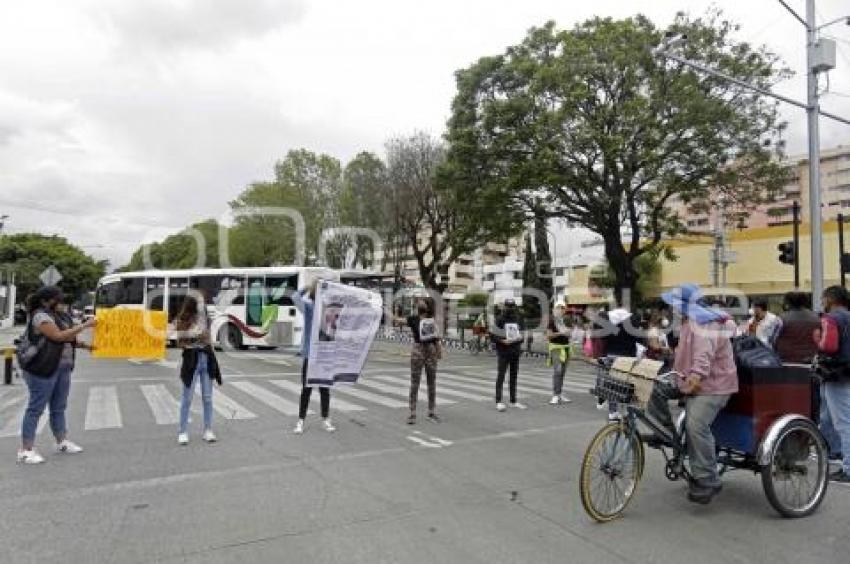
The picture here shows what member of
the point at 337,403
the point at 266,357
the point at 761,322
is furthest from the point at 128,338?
the point at 761,322

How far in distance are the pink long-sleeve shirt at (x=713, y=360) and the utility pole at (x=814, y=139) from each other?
11.5m

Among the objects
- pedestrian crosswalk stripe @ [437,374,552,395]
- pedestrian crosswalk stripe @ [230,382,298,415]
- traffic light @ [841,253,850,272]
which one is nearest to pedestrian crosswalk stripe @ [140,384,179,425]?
pedestrian crosswalk stripe @ [230,382,298,415]

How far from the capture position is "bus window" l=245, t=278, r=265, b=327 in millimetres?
24875

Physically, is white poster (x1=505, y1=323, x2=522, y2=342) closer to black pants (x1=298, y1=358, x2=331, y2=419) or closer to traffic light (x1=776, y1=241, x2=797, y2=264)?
black pants (x1=298, y1=358, x2=331, y2=419)

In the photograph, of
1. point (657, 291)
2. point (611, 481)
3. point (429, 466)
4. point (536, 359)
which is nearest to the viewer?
point (611, 481)

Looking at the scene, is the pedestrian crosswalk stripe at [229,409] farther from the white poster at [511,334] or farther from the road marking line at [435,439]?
the white poster at [511,334]

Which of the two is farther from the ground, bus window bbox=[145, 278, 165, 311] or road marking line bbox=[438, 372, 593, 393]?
bus window bbox=[145, 278, 165, 311]

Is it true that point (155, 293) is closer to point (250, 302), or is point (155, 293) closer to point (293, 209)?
point (250, 302)

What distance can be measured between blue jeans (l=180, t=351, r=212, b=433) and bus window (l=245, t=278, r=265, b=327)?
16.9m

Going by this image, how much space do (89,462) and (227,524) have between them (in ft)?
9.00

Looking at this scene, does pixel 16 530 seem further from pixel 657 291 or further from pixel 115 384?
pixel 657 291

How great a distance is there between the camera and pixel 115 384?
549 inches

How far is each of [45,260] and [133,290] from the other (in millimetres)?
57704

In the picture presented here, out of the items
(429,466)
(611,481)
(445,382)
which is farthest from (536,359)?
(611,481)
